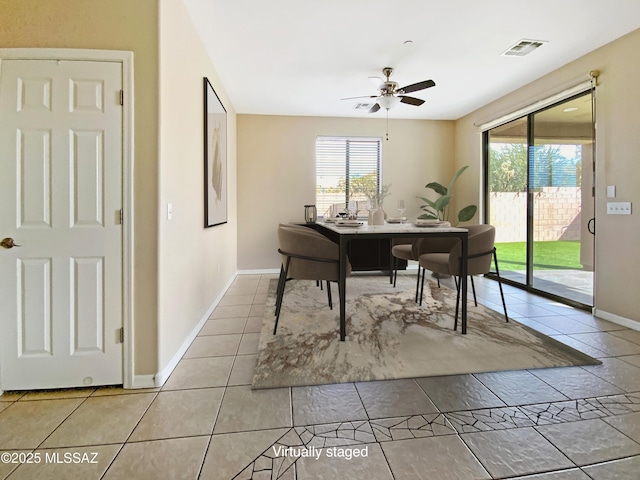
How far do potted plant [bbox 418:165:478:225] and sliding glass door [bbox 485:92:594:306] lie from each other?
0.38 meters

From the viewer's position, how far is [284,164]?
17.2 ft

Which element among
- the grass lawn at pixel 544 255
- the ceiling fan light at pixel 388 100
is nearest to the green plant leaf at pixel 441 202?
the grass lawn at pixel 544 255

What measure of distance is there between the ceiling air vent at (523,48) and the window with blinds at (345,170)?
2.47 metres

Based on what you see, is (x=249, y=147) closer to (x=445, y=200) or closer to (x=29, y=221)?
(x=445, y=200)

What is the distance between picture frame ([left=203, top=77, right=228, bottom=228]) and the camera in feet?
9.67

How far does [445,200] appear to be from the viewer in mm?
4891

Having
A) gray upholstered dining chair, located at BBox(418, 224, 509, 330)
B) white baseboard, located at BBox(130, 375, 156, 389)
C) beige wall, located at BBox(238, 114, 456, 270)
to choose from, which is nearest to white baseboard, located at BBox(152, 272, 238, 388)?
white baseboard, located at BBox(130, 375, 156, 389)

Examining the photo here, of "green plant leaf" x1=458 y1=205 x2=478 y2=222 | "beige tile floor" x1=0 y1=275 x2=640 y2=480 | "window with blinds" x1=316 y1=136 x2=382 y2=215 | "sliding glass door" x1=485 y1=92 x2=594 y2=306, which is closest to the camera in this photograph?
"beige tile floor" x1=0 y1=275 x2=640 y2=480

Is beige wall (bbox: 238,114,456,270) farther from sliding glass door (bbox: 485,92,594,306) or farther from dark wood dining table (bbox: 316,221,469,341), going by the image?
dark wood dining table (bbox: 316,221,469,341)

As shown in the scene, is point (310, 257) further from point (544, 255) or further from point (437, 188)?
point (437, 188)

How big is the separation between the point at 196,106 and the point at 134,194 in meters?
1.22

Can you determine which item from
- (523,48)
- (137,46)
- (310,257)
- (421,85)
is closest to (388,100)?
(421,85)

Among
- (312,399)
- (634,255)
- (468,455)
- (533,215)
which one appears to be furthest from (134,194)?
(533,215)

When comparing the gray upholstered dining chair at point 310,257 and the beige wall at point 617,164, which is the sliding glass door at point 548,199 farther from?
the gray upholstered dining chair at point 310,257
